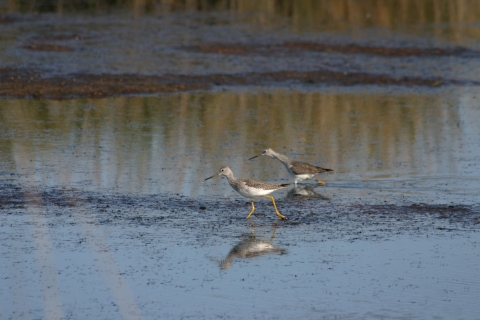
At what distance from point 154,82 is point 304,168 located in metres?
9.63

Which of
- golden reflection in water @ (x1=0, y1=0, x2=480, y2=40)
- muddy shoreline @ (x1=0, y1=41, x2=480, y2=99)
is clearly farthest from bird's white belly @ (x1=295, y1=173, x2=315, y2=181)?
golden reflection in water @ (x1=0, y1=0, x2=480, y2=40)

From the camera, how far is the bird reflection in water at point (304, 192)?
1322 cm

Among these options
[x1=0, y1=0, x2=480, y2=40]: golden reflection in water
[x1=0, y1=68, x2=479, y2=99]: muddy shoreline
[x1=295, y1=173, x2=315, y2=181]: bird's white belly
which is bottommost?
[x1=295, y1=173, x2=315, y2=181]: bird's white belly

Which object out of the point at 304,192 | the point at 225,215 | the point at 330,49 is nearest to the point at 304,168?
the point at 304,192

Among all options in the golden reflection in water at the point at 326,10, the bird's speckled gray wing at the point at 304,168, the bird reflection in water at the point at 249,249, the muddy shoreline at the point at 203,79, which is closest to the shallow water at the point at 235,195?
the bird reflection in water at the point at 249,249

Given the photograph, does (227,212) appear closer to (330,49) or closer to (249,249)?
(249,249)

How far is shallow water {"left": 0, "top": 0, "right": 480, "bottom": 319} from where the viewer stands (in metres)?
8.84

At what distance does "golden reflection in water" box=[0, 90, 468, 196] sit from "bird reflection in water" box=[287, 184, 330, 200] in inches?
16.5

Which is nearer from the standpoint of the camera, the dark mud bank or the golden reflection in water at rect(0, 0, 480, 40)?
the dark mud bank

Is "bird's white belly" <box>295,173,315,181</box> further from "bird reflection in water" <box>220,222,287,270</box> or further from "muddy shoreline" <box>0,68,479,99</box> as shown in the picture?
"muddy shoreline" <box>0,68,479,99</box>

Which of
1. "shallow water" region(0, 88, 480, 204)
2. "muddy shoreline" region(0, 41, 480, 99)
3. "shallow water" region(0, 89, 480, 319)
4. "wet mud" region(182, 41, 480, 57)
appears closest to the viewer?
"shallow water" region(0, 89, 480, 319)

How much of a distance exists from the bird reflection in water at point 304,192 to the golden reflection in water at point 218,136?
418 millimetres

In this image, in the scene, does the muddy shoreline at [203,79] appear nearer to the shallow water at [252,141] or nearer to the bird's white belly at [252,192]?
the shallow water at [252,141]

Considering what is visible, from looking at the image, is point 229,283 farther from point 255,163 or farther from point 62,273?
point 255,163
